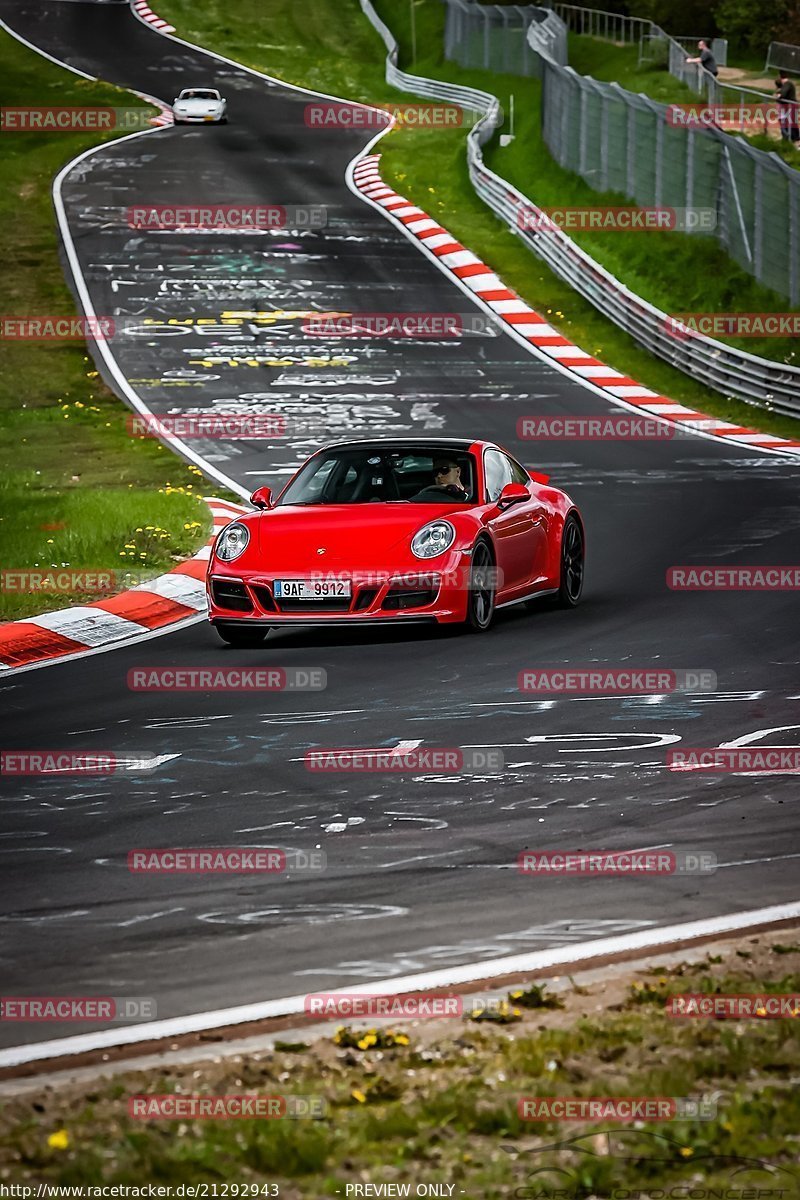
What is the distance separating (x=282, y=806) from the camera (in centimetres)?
827

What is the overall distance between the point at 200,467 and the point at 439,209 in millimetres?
18559

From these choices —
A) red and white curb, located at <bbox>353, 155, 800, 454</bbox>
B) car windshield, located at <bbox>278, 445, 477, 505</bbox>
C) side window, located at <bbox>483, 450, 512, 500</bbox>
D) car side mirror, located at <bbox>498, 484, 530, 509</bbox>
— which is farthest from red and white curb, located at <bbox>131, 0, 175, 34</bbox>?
car side mirror, located at <bbox>498, 484, 530, 509</bbox>

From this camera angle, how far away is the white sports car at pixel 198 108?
5000 cm

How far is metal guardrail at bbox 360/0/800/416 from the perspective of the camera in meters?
26.4

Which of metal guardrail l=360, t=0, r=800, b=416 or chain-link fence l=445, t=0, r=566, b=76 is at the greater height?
chain-link fence l=445, t=0, r=566, b=76

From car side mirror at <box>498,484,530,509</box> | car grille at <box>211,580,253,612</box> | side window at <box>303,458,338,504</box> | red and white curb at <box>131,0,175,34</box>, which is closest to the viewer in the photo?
car grille at <box>211,580,253,612</box>

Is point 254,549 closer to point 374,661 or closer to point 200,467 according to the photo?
point 374,661

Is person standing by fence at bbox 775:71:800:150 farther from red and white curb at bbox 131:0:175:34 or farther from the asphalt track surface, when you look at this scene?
red and white curb at bbox 131:0:175:34

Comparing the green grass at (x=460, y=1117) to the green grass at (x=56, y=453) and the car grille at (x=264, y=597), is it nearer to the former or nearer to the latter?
the car grille at (x=264, y=597)

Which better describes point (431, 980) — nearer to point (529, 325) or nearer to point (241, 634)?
point (241, 634)

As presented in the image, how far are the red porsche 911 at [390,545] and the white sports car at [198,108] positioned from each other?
37925mm

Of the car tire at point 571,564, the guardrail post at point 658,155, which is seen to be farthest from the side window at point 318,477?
the guardrail post at point 658,155

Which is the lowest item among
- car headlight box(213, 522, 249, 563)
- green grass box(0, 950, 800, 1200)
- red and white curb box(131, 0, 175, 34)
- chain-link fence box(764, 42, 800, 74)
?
car headlight box(213, 522, 249, 563)

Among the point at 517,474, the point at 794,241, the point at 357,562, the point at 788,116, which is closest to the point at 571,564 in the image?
the point at 517,474
